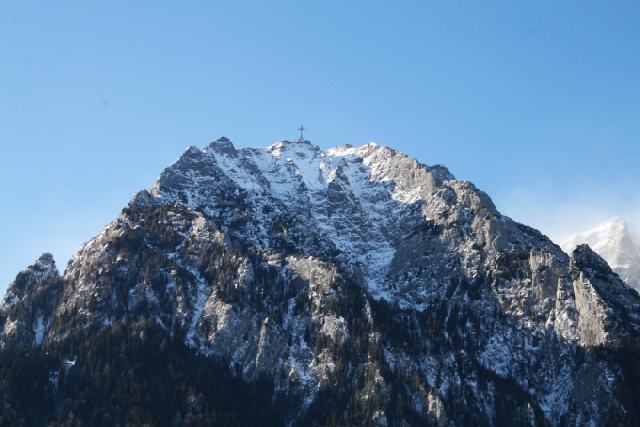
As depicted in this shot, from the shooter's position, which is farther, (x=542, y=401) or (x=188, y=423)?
(x=542, y=401)

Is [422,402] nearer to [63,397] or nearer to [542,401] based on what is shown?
[542,401]

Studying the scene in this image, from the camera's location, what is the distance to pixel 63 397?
190 m

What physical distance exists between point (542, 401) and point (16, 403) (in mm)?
137232

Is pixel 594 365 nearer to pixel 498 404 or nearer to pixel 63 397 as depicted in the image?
pixel 498 404

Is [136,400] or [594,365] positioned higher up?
[594,365]

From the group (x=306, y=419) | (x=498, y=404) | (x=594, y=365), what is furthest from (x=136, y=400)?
(x=594, y=365)

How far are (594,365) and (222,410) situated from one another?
323 feet

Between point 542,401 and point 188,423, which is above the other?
point 542,401

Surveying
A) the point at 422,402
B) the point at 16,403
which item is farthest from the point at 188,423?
the point at 422,402

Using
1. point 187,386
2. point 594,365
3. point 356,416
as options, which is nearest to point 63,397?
point 187,386

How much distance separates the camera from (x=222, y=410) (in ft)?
632

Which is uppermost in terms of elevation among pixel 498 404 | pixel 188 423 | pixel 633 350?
pixel 633 350

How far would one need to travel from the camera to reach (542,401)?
648 feet

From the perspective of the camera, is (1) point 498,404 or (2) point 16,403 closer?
(2) point 16,403
